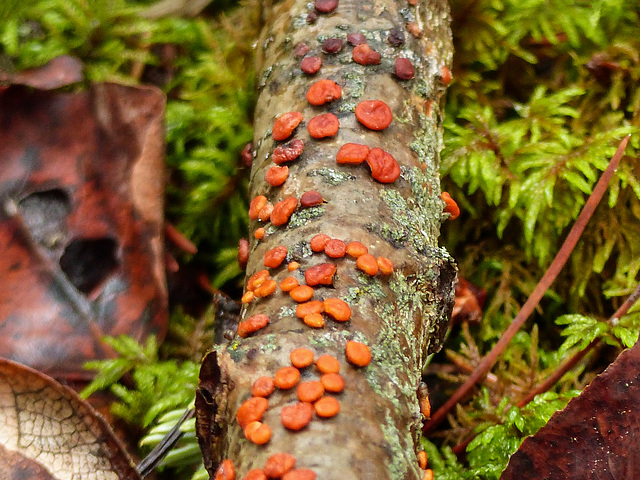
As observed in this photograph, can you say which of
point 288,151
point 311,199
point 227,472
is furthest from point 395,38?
point 227,472

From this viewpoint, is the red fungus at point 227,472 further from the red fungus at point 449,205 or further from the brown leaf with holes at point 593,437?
the red fungus at point 449,205

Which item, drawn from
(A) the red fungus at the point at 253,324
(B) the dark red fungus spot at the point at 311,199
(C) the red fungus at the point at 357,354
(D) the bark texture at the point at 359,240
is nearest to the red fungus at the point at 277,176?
(D) the bark texture at the point at 359,240

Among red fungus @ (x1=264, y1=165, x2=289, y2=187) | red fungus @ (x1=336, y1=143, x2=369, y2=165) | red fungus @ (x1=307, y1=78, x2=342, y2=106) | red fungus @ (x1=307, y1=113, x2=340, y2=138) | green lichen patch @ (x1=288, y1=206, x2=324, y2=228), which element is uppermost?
red fungus @ (x1=307, y1=78, x2=342, y2=106)

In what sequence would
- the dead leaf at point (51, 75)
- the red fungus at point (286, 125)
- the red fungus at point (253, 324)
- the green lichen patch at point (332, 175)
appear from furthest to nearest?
the dead leaf at point (51, 75)
the red fungus at point (286, 125)
the green lichen patch at point (332, 175)
the red fungus at point (253, 324)

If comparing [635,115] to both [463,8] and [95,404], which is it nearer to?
[463,8]

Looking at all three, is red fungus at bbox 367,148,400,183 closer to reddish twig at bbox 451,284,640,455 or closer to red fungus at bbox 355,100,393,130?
red fungus at bbox 355,100,393,130

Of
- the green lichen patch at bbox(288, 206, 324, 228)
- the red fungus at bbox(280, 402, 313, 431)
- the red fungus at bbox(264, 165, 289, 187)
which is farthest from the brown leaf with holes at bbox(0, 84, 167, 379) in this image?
the red fungus at bbox(280, 402, 313, 431)
